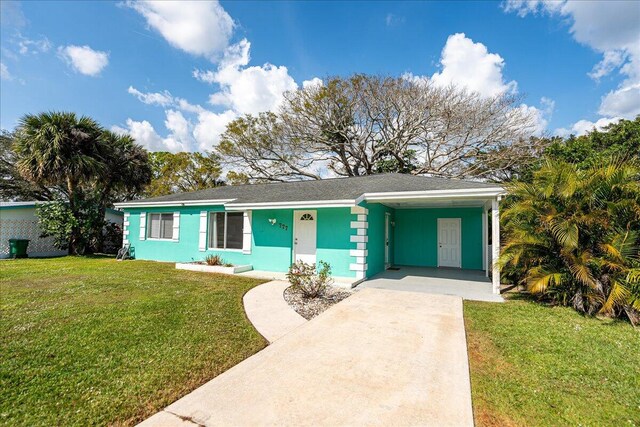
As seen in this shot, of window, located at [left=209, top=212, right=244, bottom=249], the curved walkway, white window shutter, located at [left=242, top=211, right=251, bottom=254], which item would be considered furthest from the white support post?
window, located at [left=209, top=212, right=244, bottom=249]

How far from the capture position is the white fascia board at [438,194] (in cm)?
811

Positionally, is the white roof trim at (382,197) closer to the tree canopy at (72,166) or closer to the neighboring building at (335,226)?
the neighboring building at (335,226)

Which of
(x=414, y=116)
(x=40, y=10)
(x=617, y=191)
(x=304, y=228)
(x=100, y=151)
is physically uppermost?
(x=414, y=116)

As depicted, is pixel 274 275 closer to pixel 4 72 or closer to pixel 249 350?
pixel 249 350

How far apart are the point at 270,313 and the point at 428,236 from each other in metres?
9.08

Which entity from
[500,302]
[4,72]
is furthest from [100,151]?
[500,302]

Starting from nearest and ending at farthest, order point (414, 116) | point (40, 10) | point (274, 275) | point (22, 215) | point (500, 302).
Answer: point (500, 302) → point (40, 10) → point (274, 275) → point (22, 215) → point (414, 116)

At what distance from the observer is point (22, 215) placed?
1475cm

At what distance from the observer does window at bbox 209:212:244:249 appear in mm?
11766

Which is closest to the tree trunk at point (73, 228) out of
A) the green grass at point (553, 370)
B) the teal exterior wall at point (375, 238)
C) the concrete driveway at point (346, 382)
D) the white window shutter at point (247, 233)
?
the white window shutter at point (247, 233)

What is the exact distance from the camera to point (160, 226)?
535 inches

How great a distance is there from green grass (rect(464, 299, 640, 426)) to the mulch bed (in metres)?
2.90

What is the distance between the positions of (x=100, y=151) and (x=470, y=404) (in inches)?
754

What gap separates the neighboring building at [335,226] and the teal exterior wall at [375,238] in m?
0.04
